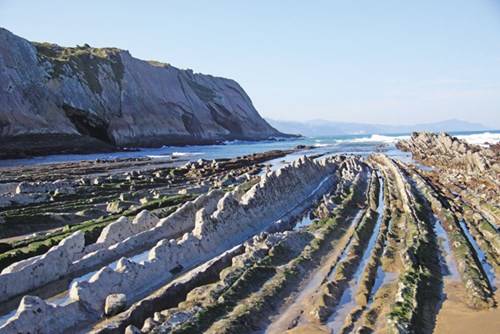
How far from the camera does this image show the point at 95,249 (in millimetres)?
13781

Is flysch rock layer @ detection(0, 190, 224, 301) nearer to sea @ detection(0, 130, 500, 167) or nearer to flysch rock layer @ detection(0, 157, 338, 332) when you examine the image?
flysch rock layer @ detection(0, 157, 338, 332)

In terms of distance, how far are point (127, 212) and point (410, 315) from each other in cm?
1232

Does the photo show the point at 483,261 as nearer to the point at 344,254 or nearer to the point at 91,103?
the point at 344,254

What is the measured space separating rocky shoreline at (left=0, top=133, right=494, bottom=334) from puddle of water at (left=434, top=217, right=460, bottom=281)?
68 mm

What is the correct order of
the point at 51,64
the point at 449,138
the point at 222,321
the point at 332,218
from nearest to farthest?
the point at 222,321
the point at 332,218
the point at 449,138
the point at 51,64

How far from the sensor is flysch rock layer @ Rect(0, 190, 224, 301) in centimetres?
1088

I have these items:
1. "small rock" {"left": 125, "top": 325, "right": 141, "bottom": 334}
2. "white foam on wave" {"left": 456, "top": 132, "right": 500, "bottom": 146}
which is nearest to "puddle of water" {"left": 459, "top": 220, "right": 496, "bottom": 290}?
"small rock" {"left": 125, "top": 325, "right": 141, "bottom": 334}

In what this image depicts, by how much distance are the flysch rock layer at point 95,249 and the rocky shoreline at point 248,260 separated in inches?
1.5

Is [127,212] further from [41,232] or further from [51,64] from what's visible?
[51,64]

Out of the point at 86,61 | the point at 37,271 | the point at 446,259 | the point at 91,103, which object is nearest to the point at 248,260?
the point at 37,271

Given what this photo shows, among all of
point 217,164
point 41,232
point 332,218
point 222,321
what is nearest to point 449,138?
point 217,164

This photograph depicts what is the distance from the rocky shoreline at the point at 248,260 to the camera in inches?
363

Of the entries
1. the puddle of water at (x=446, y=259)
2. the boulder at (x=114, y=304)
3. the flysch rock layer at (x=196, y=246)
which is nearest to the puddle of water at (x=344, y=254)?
the puddle of water at (x=446, y=259)

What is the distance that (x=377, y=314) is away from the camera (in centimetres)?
954
